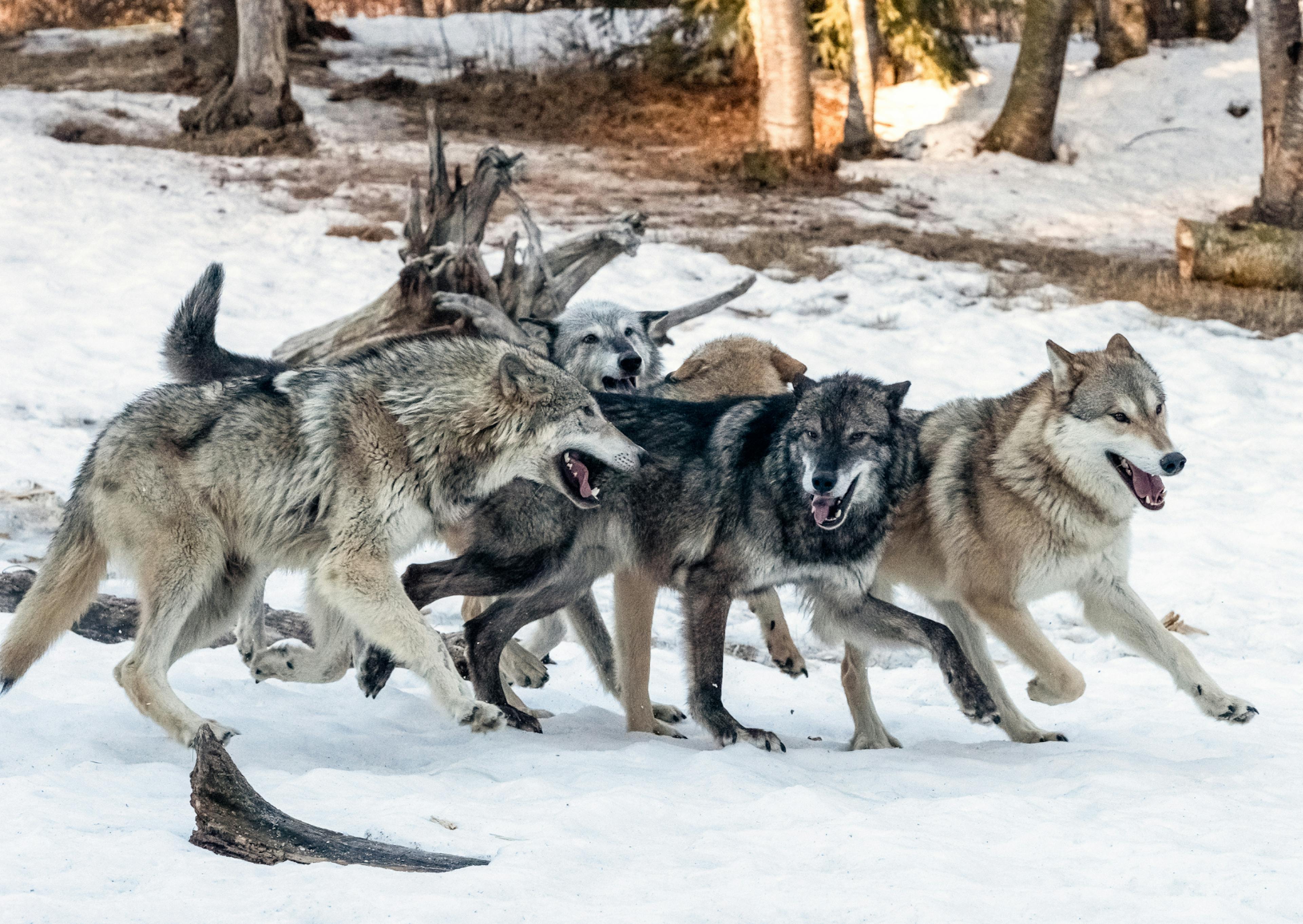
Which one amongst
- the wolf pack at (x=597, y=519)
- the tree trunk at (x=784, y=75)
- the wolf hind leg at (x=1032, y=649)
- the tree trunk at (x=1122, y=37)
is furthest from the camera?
the tree trunk at (x=1122, y=37)

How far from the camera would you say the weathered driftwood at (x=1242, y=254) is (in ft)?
42.0

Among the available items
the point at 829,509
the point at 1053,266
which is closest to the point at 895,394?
the point at 829,509

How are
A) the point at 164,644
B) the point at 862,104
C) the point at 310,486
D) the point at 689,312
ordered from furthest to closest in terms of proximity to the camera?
the point at 862,104
the point at 689,312
the point at 310,486
the point at 164,644

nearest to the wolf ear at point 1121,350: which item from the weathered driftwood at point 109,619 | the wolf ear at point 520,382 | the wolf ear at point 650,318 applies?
the wolf ear at point 520,382

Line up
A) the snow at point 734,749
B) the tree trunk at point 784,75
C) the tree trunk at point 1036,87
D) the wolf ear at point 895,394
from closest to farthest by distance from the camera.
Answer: the snow at point 734,749 < the wolf ear at point 895,394 < the tree trunk at point 784,75 < the tree trunk at point 1036,87

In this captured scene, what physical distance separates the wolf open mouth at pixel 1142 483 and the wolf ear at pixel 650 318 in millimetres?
2876

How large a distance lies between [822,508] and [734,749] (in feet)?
3.19

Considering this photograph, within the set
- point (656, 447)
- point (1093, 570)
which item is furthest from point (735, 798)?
point (1093, 570)

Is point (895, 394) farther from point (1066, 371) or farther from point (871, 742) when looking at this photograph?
point (871, 742)

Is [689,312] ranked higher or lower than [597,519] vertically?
higher

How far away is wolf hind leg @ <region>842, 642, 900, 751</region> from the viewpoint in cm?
532

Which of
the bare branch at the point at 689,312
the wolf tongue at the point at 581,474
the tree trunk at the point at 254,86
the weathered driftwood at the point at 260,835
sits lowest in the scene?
the weathered driftwood at the point at 260,835

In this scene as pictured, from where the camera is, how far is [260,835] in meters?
3.24

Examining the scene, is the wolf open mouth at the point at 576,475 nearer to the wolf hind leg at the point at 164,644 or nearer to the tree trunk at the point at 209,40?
the wolf hind leg at the point at 164,644
